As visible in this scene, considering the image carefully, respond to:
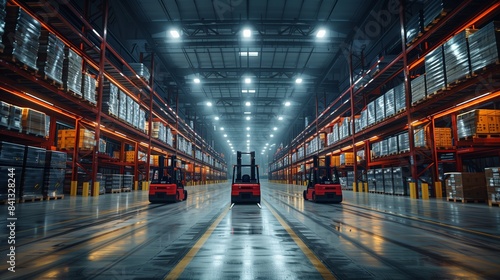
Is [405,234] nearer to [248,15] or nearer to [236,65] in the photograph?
[248,15]

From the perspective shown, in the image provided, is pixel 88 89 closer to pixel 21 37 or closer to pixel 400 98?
pixel 21 37

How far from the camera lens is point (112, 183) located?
17297mm

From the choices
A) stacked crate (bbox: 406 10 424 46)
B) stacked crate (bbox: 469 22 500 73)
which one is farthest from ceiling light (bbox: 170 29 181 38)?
stacked crate (bbox: 469 22 500 73)

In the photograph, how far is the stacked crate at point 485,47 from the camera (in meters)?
8.64

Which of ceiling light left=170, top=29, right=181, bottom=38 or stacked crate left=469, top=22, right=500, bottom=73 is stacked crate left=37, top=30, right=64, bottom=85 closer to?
ceiling light left=170, top=29, right=181, bottom=38

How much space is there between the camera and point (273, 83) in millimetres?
25906

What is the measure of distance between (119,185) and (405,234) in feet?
57.5

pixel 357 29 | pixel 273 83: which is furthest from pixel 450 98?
pixel 273 83

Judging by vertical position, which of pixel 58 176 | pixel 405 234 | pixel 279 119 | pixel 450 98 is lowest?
pixel 405 234

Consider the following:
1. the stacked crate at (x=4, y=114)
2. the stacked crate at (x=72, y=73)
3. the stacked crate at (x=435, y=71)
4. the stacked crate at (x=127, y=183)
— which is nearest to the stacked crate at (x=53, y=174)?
the stacked crate at (x=4, y=114)

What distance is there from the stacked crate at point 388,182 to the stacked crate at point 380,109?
3.00 meters

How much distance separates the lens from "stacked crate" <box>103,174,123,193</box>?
16.8 m

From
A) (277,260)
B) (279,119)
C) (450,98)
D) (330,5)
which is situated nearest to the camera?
(277,260)

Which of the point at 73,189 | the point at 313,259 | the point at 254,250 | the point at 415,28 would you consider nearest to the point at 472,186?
the point at 415,28
